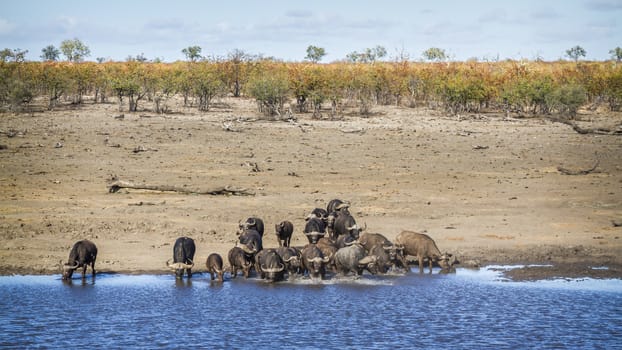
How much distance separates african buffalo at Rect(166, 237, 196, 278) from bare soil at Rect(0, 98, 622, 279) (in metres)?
0.98

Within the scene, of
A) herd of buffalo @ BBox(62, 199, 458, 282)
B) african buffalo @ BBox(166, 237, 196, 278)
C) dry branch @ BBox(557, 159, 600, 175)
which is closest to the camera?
herd of buffalo @ BBox(62, 199, 458, 282)

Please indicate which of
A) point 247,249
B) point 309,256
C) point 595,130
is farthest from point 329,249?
point 595,130

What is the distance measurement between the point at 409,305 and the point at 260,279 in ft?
12.1

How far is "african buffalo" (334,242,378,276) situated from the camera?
63.4 ft

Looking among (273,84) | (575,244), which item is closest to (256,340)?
(575,244)

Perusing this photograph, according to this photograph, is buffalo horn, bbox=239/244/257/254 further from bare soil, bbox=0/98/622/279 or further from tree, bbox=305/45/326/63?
tree, bbox=305/45/326/63

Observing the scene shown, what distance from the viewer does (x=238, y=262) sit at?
19.5m

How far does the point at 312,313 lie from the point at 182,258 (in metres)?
3.88

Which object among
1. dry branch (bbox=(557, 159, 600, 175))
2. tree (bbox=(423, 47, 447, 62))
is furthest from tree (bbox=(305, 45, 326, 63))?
dry branch (bbox=(557, 159, 600, 175))

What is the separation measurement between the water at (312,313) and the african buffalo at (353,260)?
305mm

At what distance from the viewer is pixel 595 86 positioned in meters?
52.5

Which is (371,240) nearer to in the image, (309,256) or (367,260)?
(367,260)

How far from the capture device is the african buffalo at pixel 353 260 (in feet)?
63.4

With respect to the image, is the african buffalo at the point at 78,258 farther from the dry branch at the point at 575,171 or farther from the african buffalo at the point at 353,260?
the dry branch at the point at 575,171
